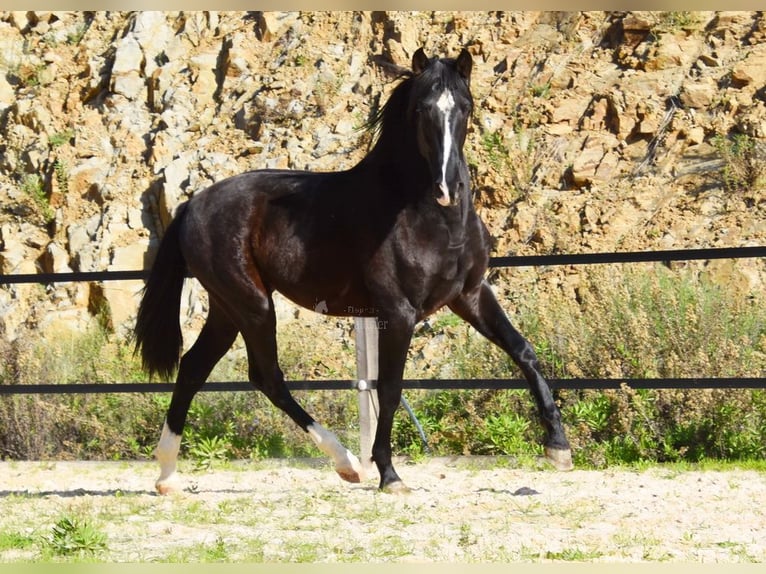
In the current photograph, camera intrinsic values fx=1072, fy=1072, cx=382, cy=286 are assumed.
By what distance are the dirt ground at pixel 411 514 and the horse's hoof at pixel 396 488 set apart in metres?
0.05

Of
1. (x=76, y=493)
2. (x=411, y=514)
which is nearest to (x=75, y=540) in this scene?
(x=411, y=514)

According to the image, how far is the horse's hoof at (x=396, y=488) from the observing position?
18.7 feet

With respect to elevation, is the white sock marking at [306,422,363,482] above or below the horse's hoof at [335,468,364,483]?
above

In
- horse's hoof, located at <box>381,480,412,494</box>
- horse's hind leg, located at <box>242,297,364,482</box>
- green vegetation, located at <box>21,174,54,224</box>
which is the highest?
green vegetation, located at <box>21,174,54,224</box>

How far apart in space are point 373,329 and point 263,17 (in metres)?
7.14

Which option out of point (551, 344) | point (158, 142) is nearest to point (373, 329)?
point (551, 344)

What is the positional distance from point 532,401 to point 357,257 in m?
2.30

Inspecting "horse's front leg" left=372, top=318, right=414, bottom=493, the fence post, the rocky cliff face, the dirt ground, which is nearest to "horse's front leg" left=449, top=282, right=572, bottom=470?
the dirt ground

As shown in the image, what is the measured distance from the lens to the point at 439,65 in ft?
17.9

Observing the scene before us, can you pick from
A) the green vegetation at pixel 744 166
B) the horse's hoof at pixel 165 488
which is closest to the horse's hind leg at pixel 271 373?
the horse's hoof at pixel 165 488

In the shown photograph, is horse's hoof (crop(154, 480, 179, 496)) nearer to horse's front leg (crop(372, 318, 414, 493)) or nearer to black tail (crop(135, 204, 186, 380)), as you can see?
black tail (crop(135, 204, 186, 380))

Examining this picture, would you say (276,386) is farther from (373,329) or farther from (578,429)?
(578,429)

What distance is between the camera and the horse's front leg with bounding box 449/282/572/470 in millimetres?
5547

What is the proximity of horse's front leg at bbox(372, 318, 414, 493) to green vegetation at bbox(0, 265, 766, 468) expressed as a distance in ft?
4.60
